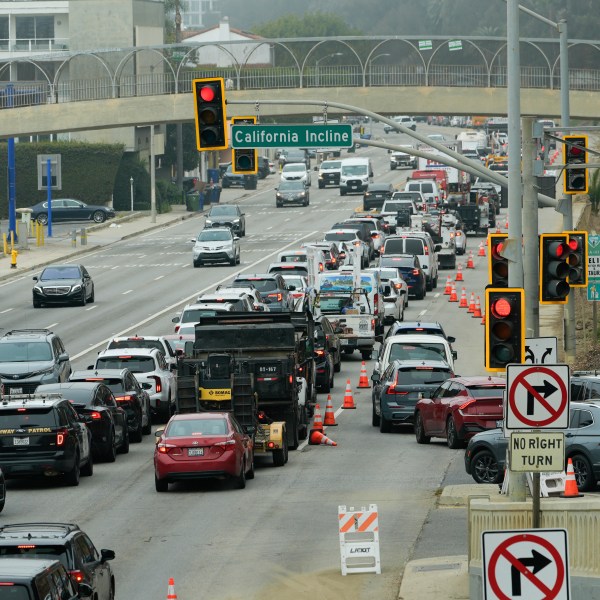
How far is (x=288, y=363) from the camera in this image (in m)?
29.7

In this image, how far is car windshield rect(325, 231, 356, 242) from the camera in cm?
6600

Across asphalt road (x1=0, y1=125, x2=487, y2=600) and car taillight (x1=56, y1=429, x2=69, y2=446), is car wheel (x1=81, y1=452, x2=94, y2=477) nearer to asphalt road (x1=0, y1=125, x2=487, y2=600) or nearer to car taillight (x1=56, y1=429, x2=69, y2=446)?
asphalt road (x1=0, y1=125, x2=487, y2=600)

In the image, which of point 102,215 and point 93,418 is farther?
point 102,215

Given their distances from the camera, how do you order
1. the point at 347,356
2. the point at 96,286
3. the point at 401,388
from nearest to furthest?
the point at 401,388 → the point at 347,356 → the point at 96,286

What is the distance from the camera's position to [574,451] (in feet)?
82.6

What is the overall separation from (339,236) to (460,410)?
120ft

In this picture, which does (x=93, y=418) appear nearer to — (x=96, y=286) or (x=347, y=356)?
(x=347, y=356)

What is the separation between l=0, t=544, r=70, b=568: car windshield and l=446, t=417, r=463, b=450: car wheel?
594 inches

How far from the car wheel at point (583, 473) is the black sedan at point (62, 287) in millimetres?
31897

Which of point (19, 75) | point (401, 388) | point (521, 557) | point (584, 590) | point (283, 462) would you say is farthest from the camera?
point (19, 75)

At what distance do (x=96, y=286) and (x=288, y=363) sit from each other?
33842 mm

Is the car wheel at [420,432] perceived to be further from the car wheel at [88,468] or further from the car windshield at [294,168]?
the car windshield at [294,168]

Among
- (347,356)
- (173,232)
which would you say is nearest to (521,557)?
(347,356)

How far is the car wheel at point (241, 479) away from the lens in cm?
2652
